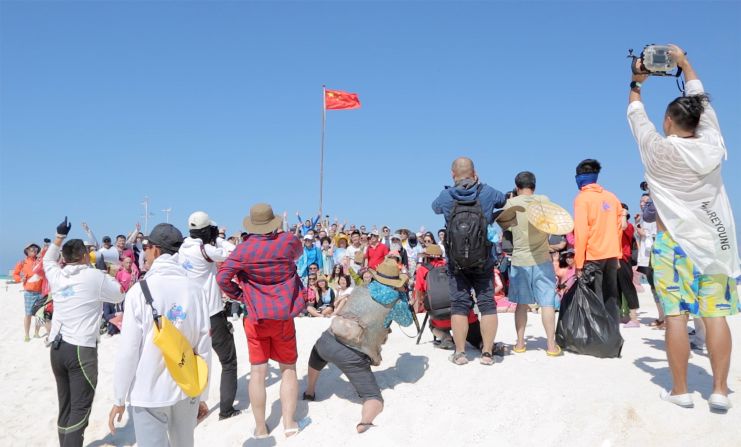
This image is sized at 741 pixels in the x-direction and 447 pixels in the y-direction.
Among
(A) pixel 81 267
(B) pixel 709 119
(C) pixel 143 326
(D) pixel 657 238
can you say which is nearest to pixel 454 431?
(D) pixel 657 238

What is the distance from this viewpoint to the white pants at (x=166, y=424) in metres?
3.02

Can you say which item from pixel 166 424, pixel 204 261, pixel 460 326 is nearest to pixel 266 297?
pixel 204 261

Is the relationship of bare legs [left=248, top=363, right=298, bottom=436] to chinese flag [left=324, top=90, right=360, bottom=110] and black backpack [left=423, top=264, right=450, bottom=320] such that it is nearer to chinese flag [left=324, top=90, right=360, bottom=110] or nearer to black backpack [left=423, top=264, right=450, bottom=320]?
black backpack [left=423, top=264, right=450, bottom=320]

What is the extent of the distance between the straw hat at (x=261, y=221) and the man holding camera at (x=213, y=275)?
634mm

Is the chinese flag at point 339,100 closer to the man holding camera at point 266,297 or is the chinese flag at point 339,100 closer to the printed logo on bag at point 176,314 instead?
the man holding camera at point 266,297

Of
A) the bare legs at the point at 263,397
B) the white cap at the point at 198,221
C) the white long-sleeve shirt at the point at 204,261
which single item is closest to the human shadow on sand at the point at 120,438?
the white long-sleeve shirt at the point at 204,261

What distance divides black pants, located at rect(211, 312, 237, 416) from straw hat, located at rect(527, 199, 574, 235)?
3420mm

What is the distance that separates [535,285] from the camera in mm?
5020

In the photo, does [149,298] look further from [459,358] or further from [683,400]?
[683,400]

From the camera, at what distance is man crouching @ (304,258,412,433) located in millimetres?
4316

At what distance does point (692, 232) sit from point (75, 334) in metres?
5.20

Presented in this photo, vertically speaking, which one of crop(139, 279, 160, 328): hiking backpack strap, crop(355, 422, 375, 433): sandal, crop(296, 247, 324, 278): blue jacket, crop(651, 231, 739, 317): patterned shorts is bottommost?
crop(296, 247, 324, 278): blue jacket

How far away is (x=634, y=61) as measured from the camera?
3615 millimetres

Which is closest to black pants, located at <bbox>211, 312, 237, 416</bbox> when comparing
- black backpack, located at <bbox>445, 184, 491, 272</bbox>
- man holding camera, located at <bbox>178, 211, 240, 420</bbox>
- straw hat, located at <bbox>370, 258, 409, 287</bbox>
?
man holding camera, located at <bbox>178, 211, 240, 420</bbox>
